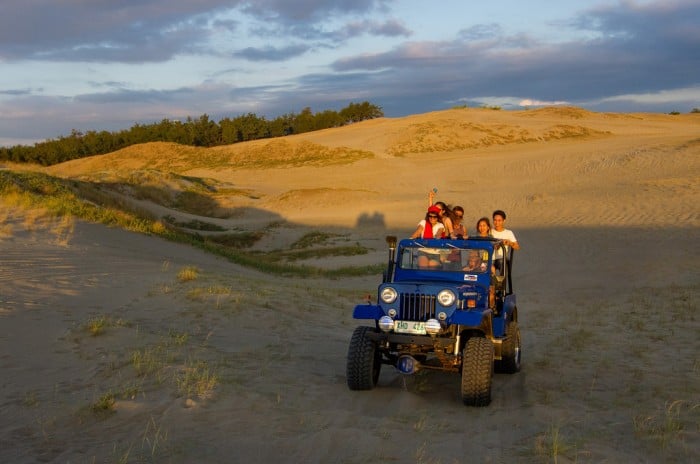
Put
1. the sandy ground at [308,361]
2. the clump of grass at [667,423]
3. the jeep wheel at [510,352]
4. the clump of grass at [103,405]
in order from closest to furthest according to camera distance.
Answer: the sandy ground at [308,361] < the clump of grass at [667,423] < the clump of grass at [103,405] < the jeep wheel at [510,352]

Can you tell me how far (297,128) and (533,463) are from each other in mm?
79860

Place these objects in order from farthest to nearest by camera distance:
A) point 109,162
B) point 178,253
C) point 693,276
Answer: point 109,162
point 178,253
point 693,276

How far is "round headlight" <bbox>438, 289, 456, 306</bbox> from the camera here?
7.26 m

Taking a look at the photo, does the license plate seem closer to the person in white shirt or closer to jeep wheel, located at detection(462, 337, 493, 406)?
jeep wheel, located at detection(462, 337, 493, 406)

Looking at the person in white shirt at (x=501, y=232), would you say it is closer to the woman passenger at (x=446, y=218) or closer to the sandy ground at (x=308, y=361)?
the woman passenger at (x=446, y=218)

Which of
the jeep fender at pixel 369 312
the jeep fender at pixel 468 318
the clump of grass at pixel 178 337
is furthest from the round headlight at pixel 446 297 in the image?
the clump of grass at pixel 178 337

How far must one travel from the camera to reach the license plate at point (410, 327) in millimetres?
7250

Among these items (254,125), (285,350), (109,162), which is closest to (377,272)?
(285,350)

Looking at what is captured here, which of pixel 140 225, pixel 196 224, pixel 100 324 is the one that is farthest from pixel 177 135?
pixel 100 324

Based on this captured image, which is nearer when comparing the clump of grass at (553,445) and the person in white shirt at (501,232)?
the clump of grass at (553,445)

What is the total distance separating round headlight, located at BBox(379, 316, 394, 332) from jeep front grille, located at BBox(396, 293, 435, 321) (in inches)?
5.5

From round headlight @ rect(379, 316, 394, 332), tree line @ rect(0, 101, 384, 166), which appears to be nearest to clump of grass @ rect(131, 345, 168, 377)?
round headlight @ rect(379, 316, 394, 332)

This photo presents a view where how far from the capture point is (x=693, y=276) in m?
16.8

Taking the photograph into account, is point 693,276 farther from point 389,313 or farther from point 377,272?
point 389,313
